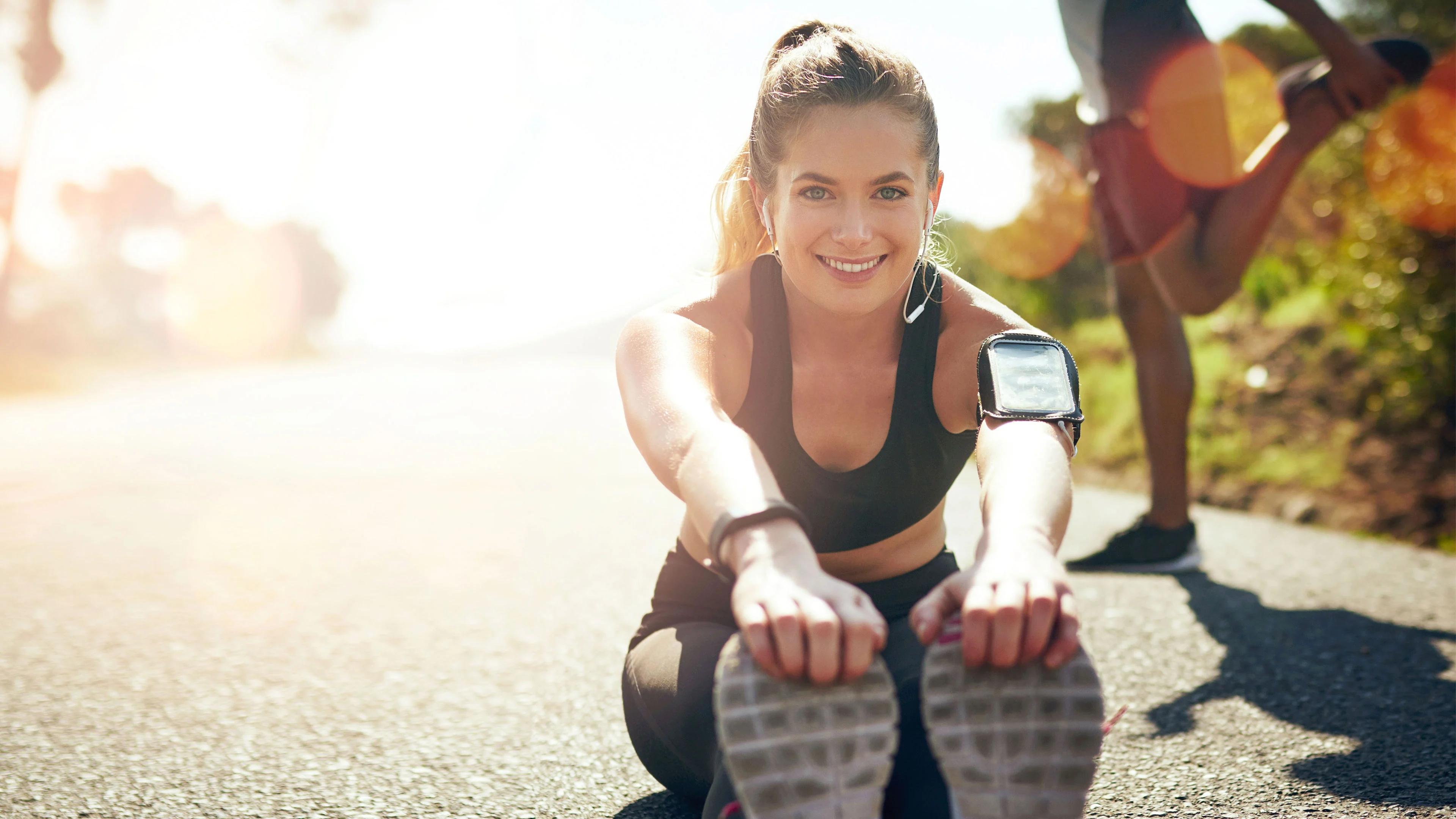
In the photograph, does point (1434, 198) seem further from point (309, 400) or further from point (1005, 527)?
point (309, 400)

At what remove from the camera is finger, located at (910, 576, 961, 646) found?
1.10 meters

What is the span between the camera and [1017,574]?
3.54 feet

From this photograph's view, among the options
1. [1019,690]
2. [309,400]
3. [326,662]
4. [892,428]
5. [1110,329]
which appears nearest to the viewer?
[1019,690]

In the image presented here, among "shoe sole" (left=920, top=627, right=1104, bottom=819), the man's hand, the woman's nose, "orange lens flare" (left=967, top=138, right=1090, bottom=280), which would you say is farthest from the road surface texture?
"orange lens flare" (left=967, top=138, right=1090, bottom=280)

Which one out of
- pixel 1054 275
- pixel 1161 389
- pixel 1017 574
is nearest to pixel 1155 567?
pixel 1161 389

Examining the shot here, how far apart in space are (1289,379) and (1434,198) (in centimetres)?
100

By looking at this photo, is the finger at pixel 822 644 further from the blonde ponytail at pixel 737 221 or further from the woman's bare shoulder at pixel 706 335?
the blonde ponytail at pixel 737 221

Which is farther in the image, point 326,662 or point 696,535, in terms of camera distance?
point 326,662

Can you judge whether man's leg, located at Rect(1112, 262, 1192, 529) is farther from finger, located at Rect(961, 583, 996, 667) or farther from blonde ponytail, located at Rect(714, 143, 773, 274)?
finger, located at Rect(961, 583, 996, 667)

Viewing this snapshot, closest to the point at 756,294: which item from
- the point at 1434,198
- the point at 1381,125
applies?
the point at 1434,198

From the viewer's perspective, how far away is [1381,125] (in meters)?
4.30

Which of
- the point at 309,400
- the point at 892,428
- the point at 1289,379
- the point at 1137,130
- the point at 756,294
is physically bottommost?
the point at 309,400

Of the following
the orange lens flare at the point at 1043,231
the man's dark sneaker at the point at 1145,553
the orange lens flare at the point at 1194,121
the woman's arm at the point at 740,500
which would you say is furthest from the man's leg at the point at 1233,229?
the orange lens flare at the point at 1043,231

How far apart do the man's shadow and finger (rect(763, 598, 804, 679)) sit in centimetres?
111
